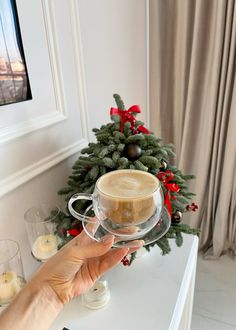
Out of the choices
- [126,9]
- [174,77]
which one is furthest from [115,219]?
[174,77]

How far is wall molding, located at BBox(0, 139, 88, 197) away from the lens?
27.6 inches

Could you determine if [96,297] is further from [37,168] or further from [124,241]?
[37,168]

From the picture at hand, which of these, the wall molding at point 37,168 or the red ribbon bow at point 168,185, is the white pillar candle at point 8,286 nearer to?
the wall molding at point 37,168

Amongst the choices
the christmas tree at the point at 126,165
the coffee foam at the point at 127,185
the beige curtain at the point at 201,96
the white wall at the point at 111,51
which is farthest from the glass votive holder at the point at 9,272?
Result: the beige curtain at the point at 201,96

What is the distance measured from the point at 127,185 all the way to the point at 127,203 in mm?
41

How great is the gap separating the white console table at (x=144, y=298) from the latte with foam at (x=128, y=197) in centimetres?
30

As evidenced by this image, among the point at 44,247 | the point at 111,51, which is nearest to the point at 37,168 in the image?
the point at 44,247

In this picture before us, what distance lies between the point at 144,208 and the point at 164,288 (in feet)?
1.18

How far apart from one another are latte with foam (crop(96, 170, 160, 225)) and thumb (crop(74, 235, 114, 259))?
→ 0.15 ft

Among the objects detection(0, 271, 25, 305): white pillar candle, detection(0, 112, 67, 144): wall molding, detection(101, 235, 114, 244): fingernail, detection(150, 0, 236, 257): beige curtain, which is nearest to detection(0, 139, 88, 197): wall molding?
detection(0, 112, 67, 144): wall molding

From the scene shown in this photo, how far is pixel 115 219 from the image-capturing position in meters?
0.50

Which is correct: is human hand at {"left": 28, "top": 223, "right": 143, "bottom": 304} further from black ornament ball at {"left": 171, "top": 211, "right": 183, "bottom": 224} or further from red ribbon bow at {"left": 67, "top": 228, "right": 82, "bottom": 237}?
black ornament ball at {"left": 171, "top": 211, "right": 183, "bottom": 224}

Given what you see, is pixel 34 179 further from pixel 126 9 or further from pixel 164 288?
pixel 126 9

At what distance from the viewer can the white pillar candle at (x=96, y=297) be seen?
67cm
